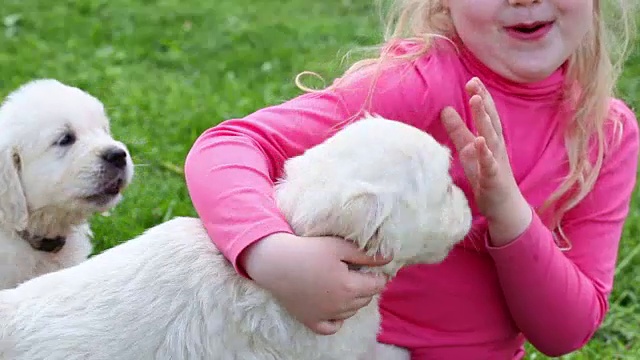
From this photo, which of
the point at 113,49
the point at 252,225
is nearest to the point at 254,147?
the point at 252,225

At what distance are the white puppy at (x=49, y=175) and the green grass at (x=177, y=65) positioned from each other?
0.44m

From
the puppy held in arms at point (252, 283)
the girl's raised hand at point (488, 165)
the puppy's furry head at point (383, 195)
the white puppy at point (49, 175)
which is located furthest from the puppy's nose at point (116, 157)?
the girl's raised hand at point (488, 165)

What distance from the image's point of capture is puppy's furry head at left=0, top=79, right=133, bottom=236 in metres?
3.37

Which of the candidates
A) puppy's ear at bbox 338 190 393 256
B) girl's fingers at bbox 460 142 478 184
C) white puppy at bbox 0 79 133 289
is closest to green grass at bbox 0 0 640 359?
white puppy at bbox 0 79 133 289

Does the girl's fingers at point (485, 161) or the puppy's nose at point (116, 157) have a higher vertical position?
the girl's fingers at point (485, 161)

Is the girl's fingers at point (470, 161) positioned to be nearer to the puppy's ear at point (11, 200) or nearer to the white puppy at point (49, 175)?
the white puppy at point (49, 175)

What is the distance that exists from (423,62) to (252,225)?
0.81 meters

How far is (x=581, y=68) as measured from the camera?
2.92 metres

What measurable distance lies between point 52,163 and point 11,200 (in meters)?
0.19

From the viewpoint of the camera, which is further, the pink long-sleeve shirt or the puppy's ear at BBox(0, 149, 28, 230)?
the puppy's ear at BBox(0, 149, 28, 230)

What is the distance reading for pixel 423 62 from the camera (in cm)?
281

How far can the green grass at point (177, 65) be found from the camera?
4.14 metres

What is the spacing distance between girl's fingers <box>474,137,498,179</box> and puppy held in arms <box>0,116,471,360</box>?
75 millimetres

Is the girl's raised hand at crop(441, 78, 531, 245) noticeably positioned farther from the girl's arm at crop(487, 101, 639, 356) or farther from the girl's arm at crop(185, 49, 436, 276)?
the girl's arm at crop(185, 49, 436, 276)
